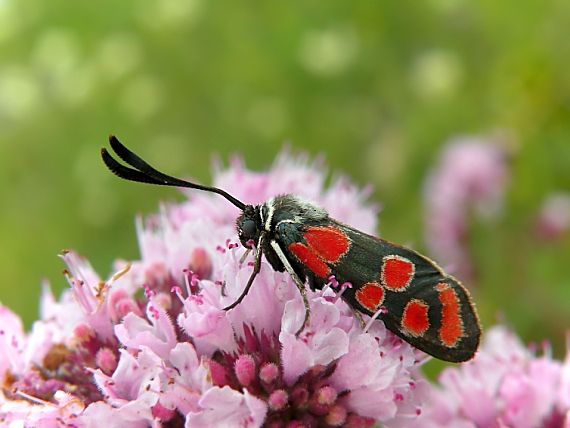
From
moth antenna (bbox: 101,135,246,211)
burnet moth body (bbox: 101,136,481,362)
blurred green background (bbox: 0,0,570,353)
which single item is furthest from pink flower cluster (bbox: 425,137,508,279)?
moth antenna (bbox: 101,135,246,211)

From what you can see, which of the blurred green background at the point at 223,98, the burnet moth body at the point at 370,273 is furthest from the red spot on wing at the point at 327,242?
the blurred green background at the point at 223,98

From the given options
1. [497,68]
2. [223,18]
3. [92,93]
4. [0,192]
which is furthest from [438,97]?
[0,192]

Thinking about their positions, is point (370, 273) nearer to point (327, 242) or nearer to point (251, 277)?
point (327, 242)

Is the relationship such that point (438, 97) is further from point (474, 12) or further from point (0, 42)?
point (0, 42)

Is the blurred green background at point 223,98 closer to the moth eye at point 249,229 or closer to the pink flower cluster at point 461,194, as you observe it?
the pink flower cluster at point 461,194

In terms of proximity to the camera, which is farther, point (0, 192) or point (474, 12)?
point (0, 192)

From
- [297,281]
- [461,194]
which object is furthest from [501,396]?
[461,194]
